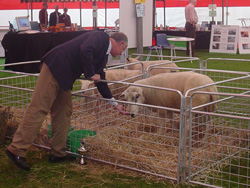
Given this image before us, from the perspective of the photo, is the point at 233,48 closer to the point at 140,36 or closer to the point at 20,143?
the point at 140,36

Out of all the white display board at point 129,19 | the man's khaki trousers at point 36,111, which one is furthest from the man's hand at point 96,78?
the white display board at point 129,19

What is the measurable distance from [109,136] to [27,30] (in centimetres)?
743

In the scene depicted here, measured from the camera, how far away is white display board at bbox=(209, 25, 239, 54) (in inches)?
625

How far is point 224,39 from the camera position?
1622 cm

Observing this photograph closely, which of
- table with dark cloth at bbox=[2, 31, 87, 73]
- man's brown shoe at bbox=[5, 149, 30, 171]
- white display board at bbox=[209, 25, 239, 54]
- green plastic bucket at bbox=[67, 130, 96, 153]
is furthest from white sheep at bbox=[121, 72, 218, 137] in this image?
white display board at bbox=[209, 25, 239, 54]

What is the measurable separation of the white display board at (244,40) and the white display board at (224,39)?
35 cm

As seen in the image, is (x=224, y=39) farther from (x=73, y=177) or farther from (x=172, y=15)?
(x=73, y=177)

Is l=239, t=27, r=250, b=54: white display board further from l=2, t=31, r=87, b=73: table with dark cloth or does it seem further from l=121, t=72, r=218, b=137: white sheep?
l=121, t=72, r=218, b=137: white sheep

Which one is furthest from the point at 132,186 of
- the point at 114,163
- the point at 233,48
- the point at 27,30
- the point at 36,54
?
the point at 233,48

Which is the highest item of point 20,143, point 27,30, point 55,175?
point 27,30

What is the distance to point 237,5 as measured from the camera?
1914 cm

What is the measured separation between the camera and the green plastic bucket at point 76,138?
462 cm

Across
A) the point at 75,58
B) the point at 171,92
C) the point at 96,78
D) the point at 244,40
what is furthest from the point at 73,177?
the point at 244,40

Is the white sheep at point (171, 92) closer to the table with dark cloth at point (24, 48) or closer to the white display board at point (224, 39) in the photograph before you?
the table with dark cloth at point (24, 48)
